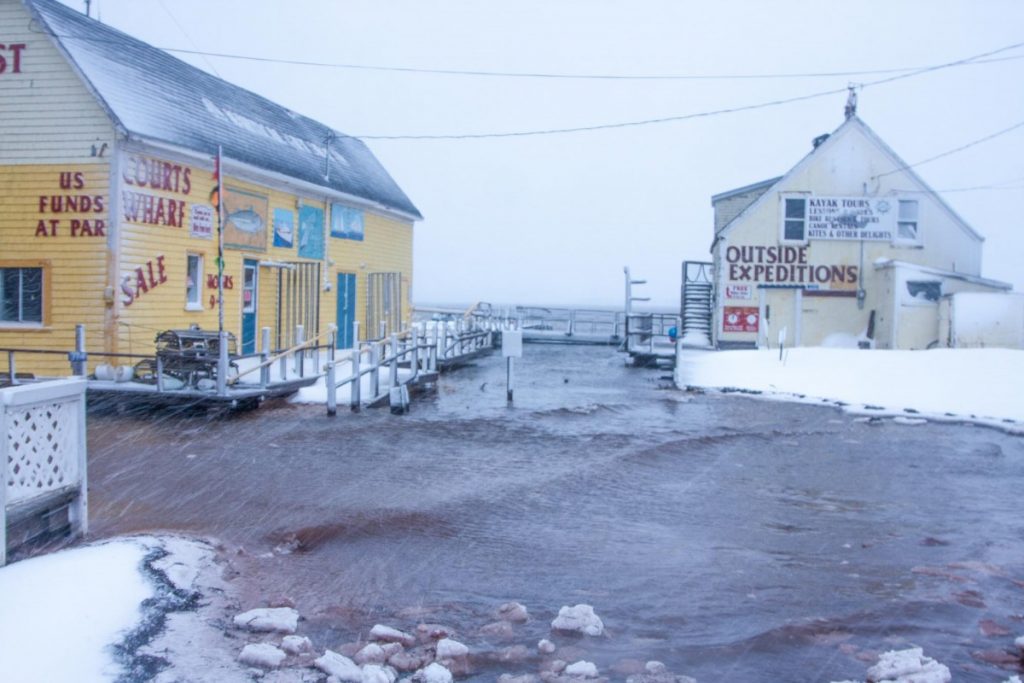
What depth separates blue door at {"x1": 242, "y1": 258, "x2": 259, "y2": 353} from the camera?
22.1 metres

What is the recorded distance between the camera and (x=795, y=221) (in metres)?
30.1

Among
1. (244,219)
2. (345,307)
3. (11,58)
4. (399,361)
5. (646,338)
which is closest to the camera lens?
(11,58)

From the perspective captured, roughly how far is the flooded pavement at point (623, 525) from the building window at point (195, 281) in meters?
4.88

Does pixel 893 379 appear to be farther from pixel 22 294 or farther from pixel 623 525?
pixel 22 294

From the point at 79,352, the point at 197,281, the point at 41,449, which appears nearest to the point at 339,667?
the point at 41,449

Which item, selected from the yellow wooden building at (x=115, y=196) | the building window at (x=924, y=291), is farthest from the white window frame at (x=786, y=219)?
the yellow wooden building at (x=115, y=196)

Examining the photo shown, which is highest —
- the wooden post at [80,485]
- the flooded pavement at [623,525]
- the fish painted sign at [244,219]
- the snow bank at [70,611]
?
the fish painted sign at [244,219]

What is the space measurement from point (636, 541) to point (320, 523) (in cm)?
290

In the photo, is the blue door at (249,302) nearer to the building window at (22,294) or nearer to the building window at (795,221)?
the building window at (22,294)

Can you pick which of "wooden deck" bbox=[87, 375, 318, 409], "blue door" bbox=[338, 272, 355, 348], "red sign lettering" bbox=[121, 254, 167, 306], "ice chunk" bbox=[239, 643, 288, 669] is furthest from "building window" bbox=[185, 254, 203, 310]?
"ice chunk" bbox=[239, 643, 288, 669]

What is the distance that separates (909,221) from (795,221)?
3600mm

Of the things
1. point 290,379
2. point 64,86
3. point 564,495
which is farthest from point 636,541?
point 64,86

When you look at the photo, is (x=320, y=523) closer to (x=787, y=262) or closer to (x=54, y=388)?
(x=54, y=388)

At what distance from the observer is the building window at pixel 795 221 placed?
30031 mm
